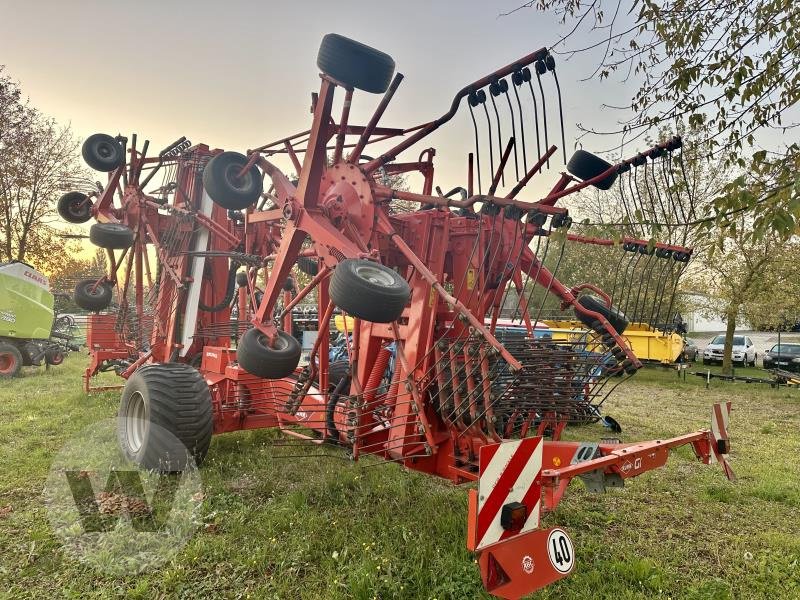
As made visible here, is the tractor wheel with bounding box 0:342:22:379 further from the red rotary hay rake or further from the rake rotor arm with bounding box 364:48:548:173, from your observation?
the rake rotor arm with bounding box 364:48:548:173

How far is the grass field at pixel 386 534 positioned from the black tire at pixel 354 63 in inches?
111

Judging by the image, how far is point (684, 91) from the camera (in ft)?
11.6

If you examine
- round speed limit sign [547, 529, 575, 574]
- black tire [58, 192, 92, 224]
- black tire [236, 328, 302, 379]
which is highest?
black tire [58, 192, 92, 224]

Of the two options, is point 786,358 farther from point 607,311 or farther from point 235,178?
point 235,178

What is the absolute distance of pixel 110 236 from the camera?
5.90m

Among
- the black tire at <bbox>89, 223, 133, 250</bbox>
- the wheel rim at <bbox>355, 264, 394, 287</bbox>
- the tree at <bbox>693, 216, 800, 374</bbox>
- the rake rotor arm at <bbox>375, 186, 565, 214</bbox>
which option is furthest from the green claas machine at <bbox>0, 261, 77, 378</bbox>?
the tree at <bbox>693, 216, 800, 374</bbox>

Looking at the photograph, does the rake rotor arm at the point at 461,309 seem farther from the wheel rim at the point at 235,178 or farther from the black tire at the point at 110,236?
the black tire at the point at 110,236

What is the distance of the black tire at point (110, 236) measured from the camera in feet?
19.2

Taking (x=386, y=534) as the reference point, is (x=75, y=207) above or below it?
above

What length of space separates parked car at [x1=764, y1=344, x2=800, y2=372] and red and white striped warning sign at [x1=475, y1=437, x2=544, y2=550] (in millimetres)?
18201

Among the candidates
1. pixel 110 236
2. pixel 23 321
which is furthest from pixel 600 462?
pixel 23 321

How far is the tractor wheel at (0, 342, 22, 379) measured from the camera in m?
11.2

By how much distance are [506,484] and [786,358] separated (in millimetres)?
19656

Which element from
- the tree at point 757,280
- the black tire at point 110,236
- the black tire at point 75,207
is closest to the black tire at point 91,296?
the black tire at point 75,207
